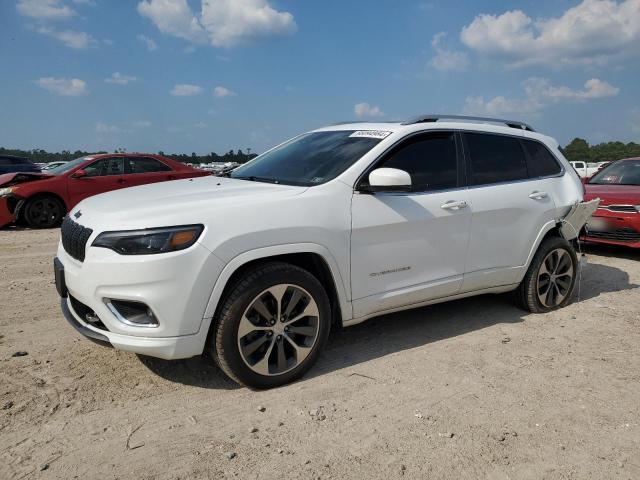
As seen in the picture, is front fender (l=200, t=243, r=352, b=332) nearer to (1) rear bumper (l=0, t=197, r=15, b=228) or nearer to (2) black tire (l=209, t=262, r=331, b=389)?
(2) black tire (l=209, t=262, r=331, b=389)

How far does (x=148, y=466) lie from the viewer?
2.51m

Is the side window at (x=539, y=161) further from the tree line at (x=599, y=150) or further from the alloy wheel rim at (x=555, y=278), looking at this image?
the tree line at (x=599, y=150)

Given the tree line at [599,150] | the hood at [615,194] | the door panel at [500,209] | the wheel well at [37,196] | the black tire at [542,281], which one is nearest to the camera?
the door panel at [500,209]

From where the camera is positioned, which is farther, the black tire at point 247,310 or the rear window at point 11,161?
the rear window at point 11,161

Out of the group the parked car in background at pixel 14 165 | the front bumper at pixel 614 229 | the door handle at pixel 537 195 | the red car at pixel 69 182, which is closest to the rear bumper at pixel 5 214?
the red car at pixel 69 182

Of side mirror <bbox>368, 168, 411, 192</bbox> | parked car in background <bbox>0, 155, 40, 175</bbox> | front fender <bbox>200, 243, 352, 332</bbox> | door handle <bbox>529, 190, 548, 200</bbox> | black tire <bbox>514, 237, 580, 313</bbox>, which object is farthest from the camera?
parked car in background <bbox>0, 155, 40, 175</bbox>

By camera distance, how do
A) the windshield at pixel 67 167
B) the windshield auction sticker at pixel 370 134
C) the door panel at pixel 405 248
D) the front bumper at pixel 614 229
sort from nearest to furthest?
the door panel at pixel 405 248
the windshield auction sticker at pixel 370 134
the front bumper at pixel 614 229
the windshield at pixel 67 167

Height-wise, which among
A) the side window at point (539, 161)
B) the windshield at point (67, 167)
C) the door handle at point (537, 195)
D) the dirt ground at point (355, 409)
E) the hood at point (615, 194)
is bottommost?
the dirt ground at point (355, 409)

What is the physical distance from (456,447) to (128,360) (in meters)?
2.30

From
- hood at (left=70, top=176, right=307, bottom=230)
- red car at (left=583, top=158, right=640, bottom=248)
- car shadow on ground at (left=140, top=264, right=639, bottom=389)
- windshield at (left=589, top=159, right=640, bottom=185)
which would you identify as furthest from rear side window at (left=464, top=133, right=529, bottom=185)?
windshield at (left=589, top=159, right=640, bottom=185)

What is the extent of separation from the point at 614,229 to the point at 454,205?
4613 millimetres

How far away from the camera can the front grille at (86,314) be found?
3.16 meters

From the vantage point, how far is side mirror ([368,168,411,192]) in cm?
344

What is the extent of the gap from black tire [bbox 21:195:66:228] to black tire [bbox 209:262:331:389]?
8827mm
